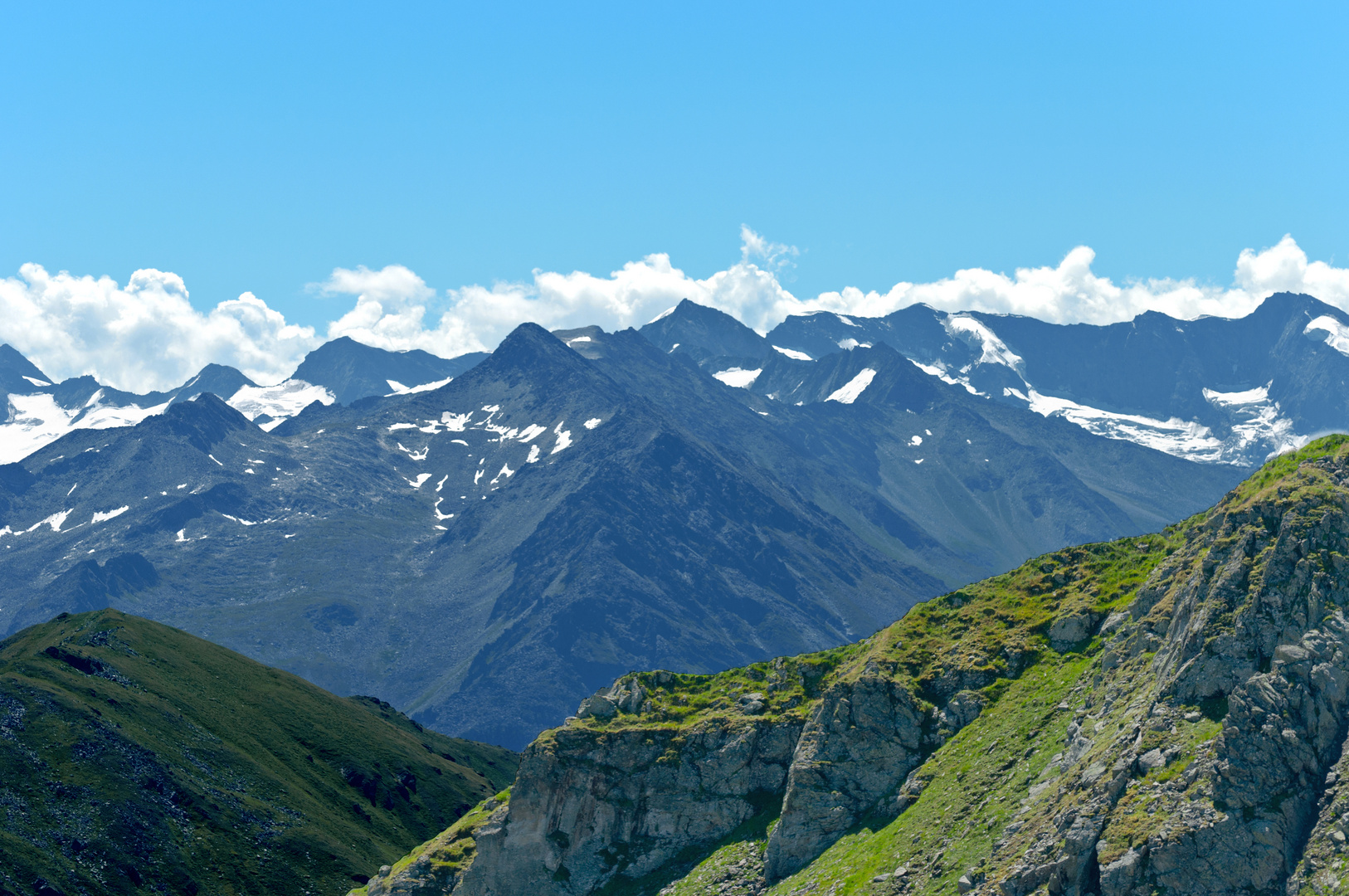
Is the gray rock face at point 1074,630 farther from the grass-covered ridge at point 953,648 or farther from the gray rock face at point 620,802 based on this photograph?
the gray rock face at point 620,802

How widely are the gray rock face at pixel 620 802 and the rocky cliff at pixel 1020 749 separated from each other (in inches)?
Answer: 6.5

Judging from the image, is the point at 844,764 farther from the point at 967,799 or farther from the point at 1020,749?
the point at 1020,749

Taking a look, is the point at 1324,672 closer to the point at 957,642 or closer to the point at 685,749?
the point at 957,642

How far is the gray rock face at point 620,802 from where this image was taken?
3735 inches

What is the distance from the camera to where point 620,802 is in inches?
3851

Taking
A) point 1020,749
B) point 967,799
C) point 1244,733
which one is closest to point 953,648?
point 1020,749

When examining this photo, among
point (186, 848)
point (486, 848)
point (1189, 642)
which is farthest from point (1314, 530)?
point (186, 848)

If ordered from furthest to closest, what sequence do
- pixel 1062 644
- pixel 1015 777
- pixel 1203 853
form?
pixel 1062 644 < pixel 1015 777 < pixel 1203 853

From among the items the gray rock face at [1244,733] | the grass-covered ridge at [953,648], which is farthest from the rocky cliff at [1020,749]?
the grass-covered ridge at [953,648]

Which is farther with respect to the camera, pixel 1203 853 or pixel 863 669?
pixel 863 669

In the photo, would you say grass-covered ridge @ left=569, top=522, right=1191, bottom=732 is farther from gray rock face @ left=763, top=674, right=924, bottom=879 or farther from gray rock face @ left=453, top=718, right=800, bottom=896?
gray rock face @ left=763, top=674, right=924, bottom=879

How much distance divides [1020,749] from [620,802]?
35.4 meters

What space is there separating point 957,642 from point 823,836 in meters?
20.3

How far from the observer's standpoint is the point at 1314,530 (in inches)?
2571
